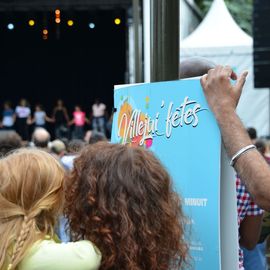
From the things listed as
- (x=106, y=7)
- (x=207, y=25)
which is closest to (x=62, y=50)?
(x=106, y=7)

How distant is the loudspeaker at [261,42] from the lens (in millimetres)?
10328

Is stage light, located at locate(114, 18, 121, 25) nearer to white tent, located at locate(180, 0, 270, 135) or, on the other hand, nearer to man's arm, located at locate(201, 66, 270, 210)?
white tent, located at locate(180, 0, 270, 135)

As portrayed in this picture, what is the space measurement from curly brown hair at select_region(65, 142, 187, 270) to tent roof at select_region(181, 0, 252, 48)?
11.8 meters

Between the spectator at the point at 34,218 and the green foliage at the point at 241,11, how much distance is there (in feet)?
79.8

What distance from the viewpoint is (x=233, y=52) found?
13.5m

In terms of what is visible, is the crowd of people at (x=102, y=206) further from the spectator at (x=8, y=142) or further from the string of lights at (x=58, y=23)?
the string of lights at (x=58, y=23)

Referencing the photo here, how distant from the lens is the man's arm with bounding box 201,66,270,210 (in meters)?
1.80

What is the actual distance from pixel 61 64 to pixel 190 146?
91.0ft

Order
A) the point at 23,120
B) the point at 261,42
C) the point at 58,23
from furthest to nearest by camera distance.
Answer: the point at 58,23
the point at 23,120
the point at 261,42

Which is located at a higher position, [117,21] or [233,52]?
[117,21]

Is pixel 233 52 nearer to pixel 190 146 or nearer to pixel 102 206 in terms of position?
pixel 190 146

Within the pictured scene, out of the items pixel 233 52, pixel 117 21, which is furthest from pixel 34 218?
pixel 117 21

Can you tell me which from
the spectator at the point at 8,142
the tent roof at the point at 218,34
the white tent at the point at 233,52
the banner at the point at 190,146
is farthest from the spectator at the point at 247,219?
the tent roof at the point at 218,34

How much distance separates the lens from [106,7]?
1930 centimetres
